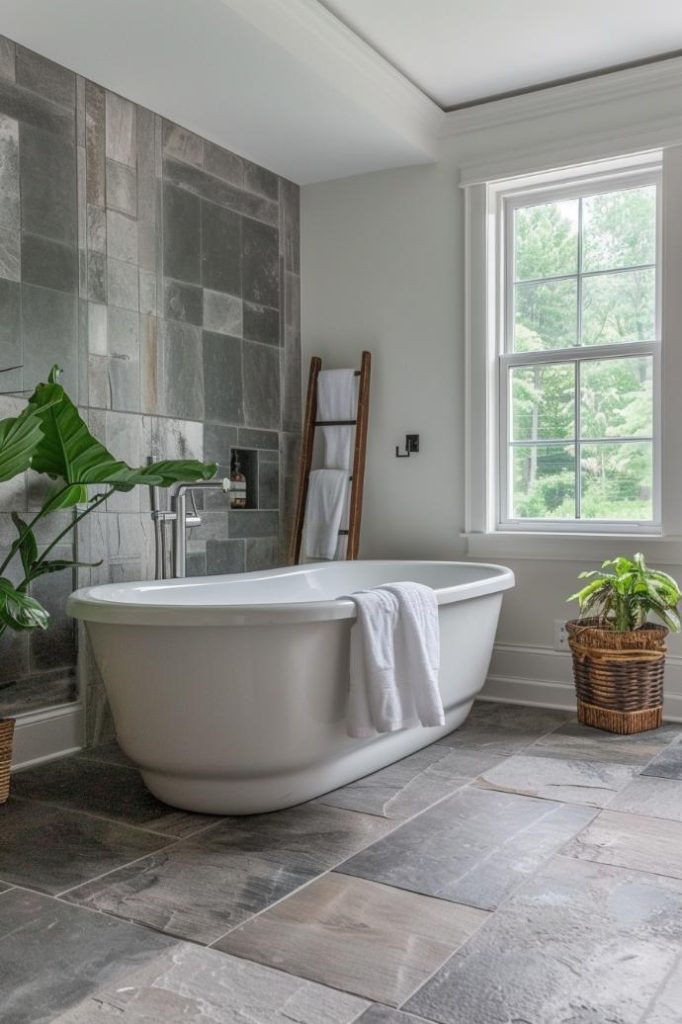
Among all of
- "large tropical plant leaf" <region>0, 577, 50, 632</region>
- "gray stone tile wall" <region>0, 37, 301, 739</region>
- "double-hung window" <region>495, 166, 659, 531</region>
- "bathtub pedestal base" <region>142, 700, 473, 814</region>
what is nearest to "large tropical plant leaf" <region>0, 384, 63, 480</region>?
"large tropical plant leaf" <region>0, 577, 50, 632</region>

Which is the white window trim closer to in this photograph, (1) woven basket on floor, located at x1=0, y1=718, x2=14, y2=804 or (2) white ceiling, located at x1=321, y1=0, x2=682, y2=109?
(2) white ceiling, located at x1=321, y1=0, x2=682, y2=109

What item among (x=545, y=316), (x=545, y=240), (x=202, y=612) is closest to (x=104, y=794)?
(x=202, y=612)

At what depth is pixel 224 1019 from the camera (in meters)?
1.55

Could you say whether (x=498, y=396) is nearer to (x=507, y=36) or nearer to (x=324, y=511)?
(x=324, y=511)

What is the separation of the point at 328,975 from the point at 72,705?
1.78 m

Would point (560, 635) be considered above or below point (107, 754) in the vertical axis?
above

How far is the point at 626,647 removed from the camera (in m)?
3.31

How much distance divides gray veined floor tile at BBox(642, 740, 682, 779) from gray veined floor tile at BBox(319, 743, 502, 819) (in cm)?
49

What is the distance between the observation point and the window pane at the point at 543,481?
3883 mm

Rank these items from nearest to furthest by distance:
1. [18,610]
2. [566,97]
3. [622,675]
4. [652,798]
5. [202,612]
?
[202,612], [18,610], [652,798], [622,675], [566,97]

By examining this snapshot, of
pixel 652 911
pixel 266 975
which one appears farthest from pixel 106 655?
pixel 652 911

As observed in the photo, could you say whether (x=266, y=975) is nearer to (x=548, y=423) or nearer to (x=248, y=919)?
(x=248, y=919)

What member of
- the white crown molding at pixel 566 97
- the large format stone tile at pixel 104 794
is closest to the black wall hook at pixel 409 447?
the white crown molding at pixel 566 97

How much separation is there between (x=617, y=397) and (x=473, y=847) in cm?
213
